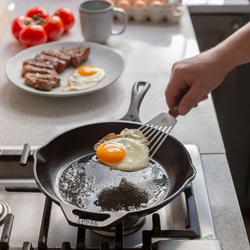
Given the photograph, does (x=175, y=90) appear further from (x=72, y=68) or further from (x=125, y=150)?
(x=72, y=68)

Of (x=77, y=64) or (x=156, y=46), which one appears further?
(x=156, y=46)

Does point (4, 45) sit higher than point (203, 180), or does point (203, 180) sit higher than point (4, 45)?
point (203, 180)

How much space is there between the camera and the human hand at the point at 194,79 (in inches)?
38.1

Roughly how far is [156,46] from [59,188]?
2.65ft

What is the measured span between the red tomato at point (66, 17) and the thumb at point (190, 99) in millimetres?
774

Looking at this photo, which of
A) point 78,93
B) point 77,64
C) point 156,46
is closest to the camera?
point 78,93

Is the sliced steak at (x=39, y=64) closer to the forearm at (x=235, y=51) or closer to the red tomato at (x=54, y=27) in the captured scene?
the red tomato at (x=54, y=27)

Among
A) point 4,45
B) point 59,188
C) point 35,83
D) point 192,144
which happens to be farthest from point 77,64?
point 59,188

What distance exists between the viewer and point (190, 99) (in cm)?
97

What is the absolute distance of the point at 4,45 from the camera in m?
1.56

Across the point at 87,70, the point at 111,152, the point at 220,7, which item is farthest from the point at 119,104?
the point at 220,7

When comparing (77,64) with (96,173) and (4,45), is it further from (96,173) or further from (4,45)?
(96,173)

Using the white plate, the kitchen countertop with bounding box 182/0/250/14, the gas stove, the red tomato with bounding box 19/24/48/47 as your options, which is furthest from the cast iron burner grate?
the kitchen countertop with bounding box 182/0/250/14

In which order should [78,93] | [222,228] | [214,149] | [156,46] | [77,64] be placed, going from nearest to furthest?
[222,228] < [214,149] < [78,93] < [77,64] < [156,46]
